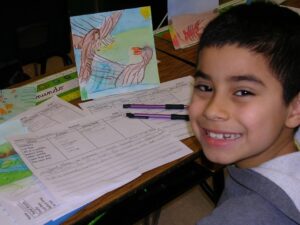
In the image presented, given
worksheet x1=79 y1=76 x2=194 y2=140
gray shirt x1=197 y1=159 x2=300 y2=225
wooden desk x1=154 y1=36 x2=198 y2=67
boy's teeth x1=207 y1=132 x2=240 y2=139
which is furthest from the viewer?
wooden desk x1=154 y1=36 x2=198 y2=67

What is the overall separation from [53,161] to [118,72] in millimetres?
373

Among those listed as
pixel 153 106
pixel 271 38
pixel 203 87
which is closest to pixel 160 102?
pixel 153 106

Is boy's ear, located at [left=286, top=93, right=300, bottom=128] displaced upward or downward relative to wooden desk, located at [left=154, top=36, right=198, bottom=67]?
upward

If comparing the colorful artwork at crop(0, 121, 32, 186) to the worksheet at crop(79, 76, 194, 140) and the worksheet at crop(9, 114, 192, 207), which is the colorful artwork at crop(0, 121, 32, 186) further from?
the worksheet at crop(79, 76, 194, 140)

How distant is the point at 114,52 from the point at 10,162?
Answer: 43cm

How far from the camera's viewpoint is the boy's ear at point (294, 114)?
809mm

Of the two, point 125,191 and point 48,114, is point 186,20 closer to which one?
point 48,114

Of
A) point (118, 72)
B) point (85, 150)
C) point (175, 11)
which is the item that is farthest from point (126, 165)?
point (175, 11)

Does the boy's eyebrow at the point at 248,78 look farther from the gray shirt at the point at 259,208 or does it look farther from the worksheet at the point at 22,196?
the worksheet at the point at 22,196

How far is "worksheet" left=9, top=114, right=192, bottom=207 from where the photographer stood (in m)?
0.82

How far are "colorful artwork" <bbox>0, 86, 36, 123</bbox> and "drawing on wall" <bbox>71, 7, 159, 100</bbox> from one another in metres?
0.15

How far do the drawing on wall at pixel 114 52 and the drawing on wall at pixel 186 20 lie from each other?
0.82 feet

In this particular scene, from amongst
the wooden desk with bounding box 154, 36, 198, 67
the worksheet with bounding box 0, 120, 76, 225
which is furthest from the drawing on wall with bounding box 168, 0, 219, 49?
the worksheet with bounding box 0, 120, 76, 225

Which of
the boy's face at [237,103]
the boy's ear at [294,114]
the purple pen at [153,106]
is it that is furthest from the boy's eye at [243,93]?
the purple pen at [153,106]
